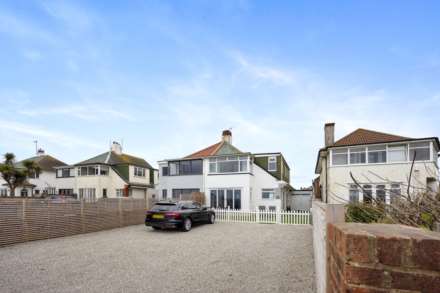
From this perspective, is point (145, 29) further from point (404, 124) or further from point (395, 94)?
point (404, 124)

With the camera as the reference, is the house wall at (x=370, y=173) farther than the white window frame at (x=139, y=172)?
No

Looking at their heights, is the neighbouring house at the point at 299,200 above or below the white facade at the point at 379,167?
below

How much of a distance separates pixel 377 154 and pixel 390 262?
62.8 feet

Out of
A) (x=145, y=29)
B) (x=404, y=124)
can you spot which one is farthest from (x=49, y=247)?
(x=404, y=124)

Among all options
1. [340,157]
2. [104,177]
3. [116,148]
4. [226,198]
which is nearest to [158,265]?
[226,198]

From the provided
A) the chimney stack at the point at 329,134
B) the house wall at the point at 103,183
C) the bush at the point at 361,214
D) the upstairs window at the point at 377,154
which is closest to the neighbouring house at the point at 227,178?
the chimney stack at the point at 329,134

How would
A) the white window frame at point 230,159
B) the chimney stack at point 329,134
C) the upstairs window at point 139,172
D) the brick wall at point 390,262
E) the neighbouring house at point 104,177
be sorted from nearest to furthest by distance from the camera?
the brick wall at point 390,262
the chimney stack at point 329,134
the white window frame at point 230,159
the neighbouring house at point 104,177
the upstairs window at point 139,172

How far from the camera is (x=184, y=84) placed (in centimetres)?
1455

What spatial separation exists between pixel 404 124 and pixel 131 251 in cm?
1550

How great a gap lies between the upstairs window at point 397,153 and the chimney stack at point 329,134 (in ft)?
13.5

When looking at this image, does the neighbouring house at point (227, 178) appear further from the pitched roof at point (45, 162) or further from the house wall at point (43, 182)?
the pitched roof at point (45, 162)

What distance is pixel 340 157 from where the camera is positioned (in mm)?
18125

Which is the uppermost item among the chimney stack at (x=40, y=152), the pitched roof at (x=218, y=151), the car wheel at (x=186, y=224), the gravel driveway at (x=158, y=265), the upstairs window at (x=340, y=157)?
the chimney stack at (x=40, y=152)

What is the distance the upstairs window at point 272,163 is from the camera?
2296cm
